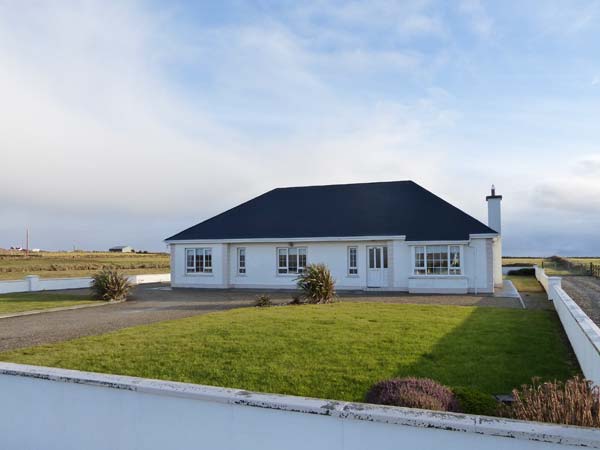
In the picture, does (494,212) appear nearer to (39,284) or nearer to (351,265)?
(351,265)

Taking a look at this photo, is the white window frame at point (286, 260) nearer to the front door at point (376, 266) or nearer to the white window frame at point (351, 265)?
the white window frame at point (351, 265)

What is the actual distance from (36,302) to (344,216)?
1475 centimetres

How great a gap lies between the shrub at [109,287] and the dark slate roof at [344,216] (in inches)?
267

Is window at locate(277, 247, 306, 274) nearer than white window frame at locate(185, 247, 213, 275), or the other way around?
window at locate(277, 247, 306, 274)

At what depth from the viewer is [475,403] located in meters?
5.56

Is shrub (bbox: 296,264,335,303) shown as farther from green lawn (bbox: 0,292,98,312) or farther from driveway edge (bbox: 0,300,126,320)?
green lawn (bbox: 0,292,98,312)

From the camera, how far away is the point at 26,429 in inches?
214

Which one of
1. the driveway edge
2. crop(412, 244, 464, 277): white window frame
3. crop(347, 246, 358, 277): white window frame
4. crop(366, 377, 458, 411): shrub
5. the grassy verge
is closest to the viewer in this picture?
crop(366, 377, 458, 411): shrub

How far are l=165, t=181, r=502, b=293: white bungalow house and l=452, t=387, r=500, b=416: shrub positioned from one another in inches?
713

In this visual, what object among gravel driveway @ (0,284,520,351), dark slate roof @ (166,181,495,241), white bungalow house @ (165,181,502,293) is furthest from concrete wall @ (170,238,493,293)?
gravel driveway @ (0,284,520,351)

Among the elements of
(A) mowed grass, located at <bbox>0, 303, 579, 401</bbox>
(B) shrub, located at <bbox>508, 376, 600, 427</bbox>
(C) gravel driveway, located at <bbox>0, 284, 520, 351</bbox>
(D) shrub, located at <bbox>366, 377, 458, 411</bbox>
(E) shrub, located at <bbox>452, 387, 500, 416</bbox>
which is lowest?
(C) gravel driveway, located at <bbox>0, 284, 520, 351</bbox>

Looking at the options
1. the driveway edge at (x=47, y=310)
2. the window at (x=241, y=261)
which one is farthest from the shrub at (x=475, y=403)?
the window at (x=241, y=261)

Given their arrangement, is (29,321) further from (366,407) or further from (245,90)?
(366,407)

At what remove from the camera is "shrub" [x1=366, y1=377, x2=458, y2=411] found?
16.2ft
